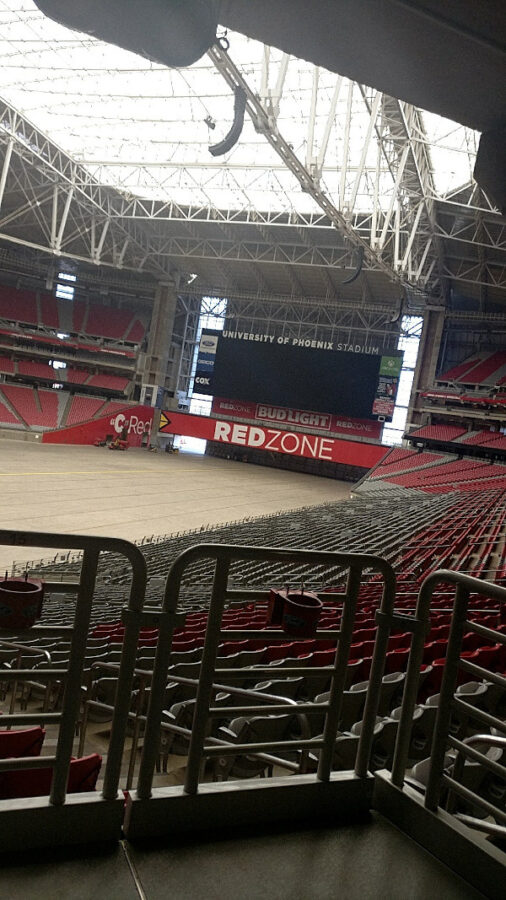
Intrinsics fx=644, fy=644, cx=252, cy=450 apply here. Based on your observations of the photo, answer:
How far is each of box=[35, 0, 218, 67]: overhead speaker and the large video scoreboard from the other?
40183 millimetres

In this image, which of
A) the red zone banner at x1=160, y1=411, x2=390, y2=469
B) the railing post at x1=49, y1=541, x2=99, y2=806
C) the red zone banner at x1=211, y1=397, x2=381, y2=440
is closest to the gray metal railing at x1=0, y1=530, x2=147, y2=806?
the railing post at x1=49, y1=541, x2=99, y2=806

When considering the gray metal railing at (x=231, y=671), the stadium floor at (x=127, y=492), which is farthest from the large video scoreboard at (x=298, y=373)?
the gray metal railing at (x=231, y=671)

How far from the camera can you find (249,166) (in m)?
30.2

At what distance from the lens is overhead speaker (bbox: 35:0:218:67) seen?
324 cm

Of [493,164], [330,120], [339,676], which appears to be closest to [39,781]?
[339,676]

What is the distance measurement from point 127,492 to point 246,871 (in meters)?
23.9

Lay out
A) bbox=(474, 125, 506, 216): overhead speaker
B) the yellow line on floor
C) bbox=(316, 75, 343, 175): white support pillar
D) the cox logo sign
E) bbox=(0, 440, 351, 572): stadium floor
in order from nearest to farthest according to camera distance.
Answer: bbox=(474, 125, 506, 216): overhead speaker
bbox=(316, 75, 343, 175): white support pillar
bbox=(0, 440, 351, 572): stadium floor
the yellow line on floor
the cox logo sign

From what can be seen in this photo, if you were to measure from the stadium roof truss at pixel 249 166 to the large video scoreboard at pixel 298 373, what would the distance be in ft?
15.9

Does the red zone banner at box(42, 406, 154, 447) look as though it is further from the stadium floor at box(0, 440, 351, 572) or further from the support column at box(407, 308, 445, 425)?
the support column at box(407, 308, 445, 425)

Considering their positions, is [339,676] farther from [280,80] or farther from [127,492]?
[127,492]

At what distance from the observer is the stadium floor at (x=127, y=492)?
18.8m

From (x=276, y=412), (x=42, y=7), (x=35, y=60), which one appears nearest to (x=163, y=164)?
(x=35, y=60)

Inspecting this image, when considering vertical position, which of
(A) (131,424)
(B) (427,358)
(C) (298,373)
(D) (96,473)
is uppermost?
(B) (427,358)

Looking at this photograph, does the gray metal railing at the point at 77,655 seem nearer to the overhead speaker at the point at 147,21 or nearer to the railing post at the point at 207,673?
the railing post at the point at 207,673
